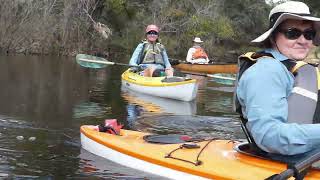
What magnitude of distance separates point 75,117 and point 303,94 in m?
5.04

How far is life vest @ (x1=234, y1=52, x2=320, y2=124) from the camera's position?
10.1ft

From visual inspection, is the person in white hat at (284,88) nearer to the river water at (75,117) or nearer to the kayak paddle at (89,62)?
the river water at (75,117)

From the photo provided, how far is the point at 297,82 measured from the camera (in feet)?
10.2

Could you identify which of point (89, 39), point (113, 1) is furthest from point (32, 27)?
point (113, 1)

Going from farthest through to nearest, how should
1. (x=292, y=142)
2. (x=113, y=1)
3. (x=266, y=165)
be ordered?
(x=113, y=1) < (x=266, y=165) < (x=292, y=142)

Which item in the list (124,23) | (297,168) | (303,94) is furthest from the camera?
(124,23)

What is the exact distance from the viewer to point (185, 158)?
3879 mm

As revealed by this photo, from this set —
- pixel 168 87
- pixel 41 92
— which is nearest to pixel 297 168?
pixel 168 87

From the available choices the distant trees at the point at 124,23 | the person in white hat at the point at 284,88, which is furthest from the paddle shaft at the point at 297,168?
the distant trees at the point at 124,23

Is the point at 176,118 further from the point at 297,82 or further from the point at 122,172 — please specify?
the point at 297,82

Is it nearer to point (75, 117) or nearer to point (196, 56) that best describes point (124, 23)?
point (196, 56)

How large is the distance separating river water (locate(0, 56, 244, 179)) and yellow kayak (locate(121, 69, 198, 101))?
0.16m

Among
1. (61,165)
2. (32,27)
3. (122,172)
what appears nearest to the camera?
(122,172)

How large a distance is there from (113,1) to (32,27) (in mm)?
5198
